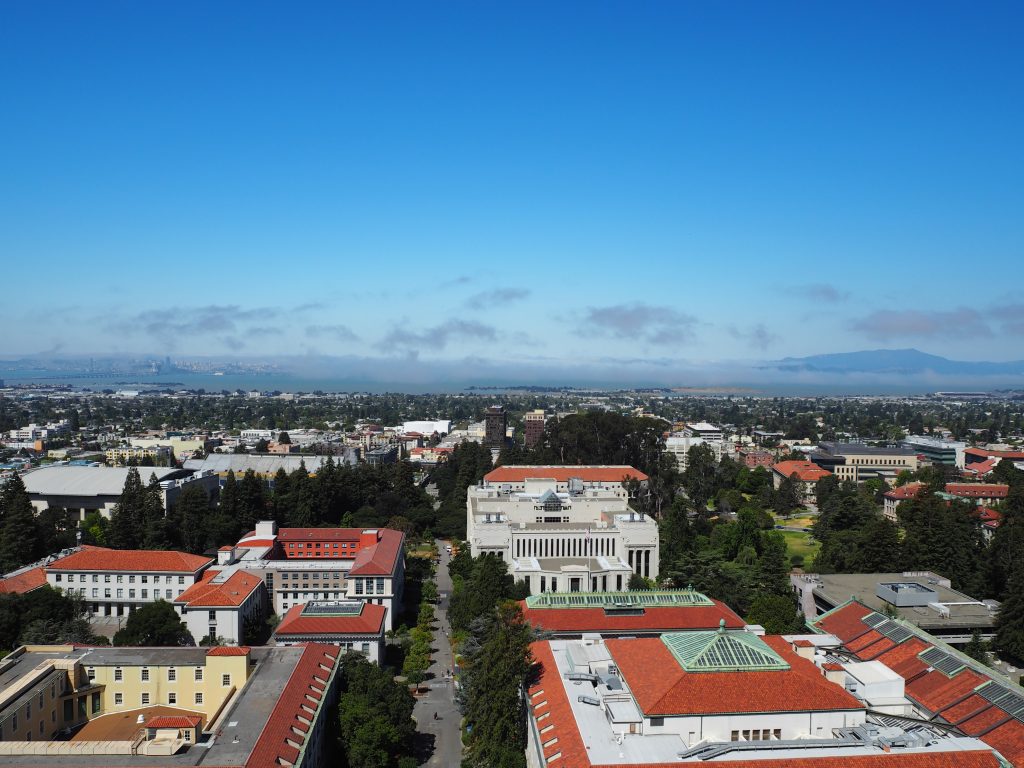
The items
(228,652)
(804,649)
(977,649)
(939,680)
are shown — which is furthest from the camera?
(977,649)

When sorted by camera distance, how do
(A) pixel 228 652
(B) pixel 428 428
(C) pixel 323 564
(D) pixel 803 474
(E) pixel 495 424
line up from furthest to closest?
(B) pixel 428 428
(E) pixel 495 424
(D) pixel 803 474
(C) pixel 323 564
(A) pixel 228 652

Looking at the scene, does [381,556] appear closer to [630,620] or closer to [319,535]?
[319,535]

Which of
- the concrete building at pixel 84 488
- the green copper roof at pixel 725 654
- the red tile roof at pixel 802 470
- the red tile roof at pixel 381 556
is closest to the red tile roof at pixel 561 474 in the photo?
the red tile roof at pixel 381 556

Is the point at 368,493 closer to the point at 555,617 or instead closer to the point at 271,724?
the point at 555,617

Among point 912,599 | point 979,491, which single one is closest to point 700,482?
point 979,491

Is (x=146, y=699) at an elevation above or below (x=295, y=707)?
below

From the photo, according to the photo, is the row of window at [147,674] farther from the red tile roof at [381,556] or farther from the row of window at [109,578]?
the row of window at [109,578]

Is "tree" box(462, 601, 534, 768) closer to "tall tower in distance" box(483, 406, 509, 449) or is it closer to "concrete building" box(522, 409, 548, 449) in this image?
"concrete building" box(522, 409, 548, 449)
